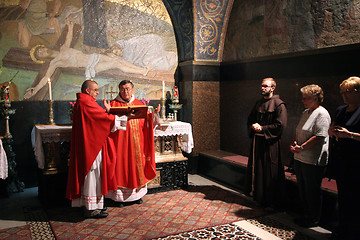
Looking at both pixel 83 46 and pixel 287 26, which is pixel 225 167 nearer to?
pixel 287 26

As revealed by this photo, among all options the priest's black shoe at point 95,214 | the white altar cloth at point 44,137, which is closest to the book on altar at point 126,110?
the white altar cloth at point 44,137

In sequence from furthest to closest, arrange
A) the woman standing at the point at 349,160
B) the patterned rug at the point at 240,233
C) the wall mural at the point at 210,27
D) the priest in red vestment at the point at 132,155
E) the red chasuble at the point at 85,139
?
the wall mural at the point at 210,27, the priest in red vestment at the point at 132,155, the red chasuble at the point at 85,139, the patterned rug at the point at 240,233, the woman standing at the point at 349,160

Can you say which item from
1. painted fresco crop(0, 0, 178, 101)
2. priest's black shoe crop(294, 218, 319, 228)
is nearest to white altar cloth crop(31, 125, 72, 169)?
painted fresco crop(0, 0, 178, 101)

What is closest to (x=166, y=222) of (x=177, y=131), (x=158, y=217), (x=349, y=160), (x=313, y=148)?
(x=158, y=217)

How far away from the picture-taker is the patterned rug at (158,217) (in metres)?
4.40

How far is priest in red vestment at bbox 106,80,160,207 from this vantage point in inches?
210

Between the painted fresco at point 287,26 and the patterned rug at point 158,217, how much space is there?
3.02 metres

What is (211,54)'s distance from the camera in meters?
7.73

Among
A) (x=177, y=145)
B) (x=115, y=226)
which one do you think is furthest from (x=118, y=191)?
(x=177, y=145)

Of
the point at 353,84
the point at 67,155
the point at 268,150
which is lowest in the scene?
the point at 67,155

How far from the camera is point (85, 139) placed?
4766mm

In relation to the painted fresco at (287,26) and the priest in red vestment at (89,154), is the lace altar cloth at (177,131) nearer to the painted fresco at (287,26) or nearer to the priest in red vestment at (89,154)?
the priest in red vestment at (89,154)

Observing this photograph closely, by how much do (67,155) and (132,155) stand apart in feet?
3.75

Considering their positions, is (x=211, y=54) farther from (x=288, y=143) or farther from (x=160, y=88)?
(x=288, y=143)
